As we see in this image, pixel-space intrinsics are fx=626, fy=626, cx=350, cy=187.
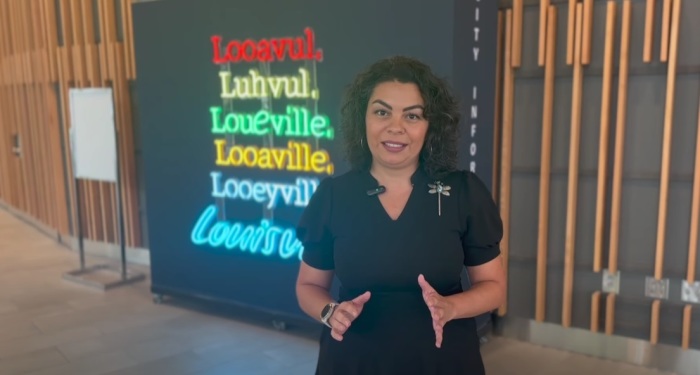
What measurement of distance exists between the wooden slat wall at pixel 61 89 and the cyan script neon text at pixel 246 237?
73.3 inches

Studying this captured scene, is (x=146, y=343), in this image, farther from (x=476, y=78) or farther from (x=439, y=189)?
(x=439, y=189)

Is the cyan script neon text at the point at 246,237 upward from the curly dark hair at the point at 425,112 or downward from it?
downward

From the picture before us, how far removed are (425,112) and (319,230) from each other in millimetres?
461

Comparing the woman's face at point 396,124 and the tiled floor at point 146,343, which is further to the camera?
the tiled floor at point 146,343

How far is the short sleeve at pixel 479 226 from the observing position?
1.78 m

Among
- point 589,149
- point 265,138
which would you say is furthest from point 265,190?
point 589,149

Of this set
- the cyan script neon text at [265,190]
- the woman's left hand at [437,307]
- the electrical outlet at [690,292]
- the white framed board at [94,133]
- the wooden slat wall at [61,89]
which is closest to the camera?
the woman's left hand at [437,307]

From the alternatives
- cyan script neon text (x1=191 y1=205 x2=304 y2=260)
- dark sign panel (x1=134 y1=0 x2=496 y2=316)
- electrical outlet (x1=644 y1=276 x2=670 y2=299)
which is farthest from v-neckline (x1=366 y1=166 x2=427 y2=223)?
electrical outlet (x1=644 y1=276 x2=670 y2=299)

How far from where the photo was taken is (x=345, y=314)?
1615 millimetres

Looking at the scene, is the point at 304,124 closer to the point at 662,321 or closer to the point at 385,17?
the point at 385,17

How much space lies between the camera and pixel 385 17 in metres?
3.79

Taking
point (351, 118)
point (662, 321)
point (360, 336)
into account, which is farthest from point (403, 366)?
point (662, 321)

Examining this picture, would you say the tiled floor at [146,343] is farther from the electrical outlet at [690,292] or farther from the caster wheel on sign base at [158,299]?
the electrical outlet at [690,292]

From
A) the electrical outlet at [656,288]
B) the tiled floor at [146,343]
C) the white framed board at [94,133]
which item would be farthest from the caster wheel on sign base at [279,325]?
the electrical outlet at [656,288]
